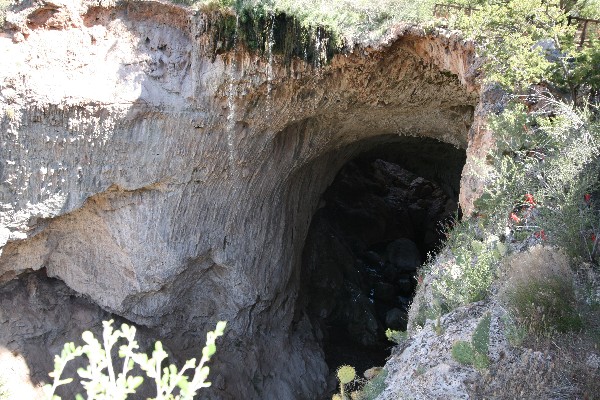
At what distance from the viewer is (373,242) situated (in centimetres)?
1811

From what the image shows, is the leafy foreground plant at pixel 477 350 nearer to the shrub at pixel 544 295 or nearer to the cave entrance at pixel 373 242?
the shrub at pixel 544 295

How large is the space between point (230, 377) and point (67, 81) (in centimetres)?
676

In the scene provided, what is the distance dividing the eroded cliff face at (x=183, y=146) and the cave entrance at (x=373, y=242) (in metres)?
2.47

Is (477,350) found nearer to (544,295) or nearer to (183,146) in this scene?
(544,295)

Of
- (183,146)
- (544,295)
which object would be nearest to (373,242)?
(183,146)

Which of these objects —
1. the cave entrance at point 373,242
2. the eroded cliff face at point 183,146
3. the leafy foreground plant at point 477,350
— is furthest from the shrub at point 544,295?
the cave entrance at point 373,242

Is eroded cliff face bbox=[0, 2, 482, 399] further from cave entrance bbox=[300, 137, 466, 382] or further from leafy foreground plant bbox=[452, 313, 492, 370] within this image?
leafy foreground plant bbox=[452, 313, 492, 370]

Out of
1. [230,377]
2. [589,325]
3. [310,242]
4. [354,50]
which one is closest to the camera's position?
[589,325]

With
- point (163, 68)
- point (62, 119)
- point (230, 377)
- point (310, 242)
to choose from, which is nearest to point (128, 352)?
point (62, 119)

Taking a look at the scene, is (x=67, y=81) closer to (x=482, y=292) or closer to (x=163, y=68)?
(x=163, y=68)

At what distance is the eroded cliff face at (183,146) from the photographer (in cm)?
794

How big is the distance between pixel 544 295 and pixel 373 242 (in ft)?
44.8

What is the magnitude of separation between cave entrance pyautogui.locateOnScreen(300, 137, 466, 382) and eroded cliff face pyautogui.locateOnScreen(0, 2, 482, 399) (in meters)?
2.47

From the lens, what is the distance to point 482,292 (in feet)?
18.4
